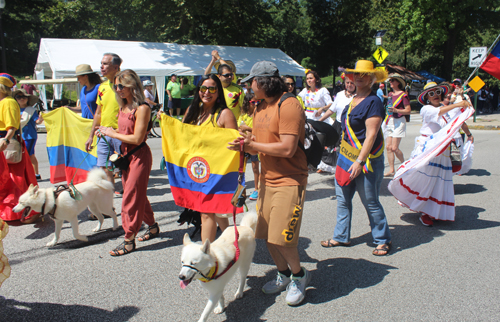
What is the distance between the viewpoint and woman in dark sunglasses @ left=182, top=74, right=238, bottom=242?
3434mm

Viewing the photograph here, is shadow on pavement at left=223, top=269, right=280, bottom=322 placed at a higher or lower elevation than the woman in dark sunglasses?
lower

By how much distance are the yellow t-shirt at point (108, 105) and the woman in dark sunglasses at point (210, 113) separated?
168 centimetres

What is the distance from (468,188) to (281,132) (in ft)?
17.9

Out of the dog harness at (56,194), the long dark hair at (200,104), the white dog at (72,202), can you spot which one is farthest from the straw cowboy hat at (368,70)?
the dog harness at (56,194)

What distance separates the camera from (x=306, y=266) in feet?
12.3

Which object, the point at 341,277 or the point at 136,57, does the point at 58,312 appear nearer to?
the point at 341,277

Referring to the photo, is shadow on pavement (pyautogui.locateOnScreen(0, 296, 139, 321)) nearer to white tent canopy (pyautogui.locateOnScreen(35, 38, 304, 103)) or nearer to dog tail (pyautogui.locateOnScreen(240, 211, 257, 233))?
dog tail (pyautogui.locateOnScreen(240, 211, 257, 233))

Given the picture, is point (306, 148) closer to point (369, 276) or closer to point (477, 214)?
point (369, 276)

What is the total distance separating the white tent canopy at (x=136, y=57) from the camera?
15.2m

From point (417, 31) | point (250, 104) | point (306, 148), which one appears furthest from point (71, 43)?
point (417, 31)

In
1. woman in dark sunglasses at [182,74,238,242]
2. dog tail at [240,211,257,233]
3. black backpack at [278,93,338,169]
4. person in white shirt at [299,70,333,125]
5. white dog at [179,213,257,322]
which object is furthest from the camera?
person in white shirt at [299,70,333,125]

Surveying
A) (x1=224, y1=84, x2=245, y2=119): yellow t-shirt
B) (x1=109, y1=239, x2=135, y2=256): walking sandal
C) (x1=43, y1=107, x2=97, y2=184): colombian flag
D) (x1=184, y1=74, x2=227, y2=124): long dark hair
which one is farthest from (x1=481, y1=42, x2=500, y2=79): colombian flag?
(x1=43, y1=107, x2=97, y2=184): colombian flag

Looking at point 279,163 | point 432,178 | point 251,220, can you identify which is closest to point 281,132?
point 279,163

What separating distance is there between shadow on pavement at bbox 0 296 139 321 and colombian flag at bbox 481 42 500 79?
6606 mm
